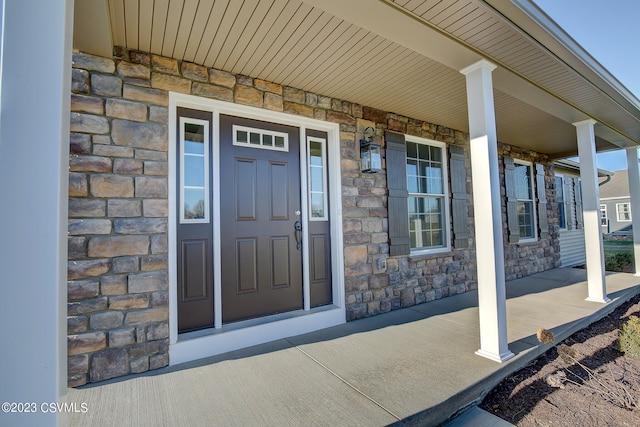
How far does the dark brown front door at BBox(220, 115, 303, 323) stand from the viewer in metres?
2.82

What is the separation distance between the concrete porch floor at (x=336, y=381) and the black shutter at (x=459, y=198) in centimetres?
146

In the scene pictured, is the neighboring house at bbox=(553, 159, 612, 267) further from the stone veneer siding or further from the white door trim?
the stone veneer siding

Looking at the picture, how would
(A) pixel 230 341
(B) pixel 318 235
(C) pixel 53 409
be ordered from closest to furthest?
(C) pixel 53 409 < (A) pixel 230 341 < (B) pixel 318 235

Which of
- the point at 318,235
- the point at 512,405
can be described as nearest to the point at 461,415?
the point at 512,405

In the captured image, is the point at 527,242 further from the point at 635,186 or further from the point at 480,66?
the point at 480,66

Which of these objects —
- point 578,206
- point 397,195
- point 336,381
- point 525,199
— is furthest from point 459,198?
point 578,206

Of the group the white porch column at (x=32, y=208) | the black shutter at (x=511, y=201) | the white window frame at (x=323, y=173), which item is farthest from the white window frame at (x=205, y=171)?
the black shutter at (x=511, y=201)

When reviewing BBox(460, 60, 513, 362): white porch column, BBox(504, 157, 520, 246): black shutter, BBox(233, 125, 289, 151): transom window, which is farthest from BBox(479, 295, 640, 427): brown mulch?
BBox(504, 157, 520, 246): black shutter

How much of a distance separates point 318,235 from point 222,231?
1.06 metres

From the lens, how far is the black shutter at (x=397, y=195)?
148 inches

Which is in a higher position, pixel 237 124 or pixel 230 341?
pixel 237 124

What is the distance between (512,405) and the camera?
1.95m

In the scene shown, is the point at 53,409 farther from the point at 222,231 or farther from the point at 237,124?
the point at 237,124

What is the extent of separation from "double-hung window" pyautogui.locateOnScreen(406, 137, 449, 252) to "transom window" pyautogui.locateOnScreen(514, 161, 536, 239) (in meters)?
2.50
